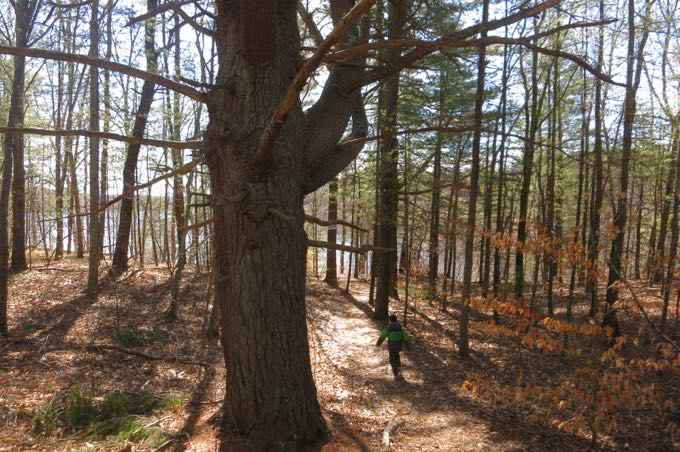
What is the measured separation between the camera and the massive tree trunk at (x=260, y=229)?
11.9ft

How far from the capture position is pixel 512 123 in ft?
55.8

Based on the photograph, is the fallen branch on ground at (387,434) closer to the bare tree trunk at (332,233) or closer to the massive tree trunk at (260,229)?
the massive tree trunk at (260,229)

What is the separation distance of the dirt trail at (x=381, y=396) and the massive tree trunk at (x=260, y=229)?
1.02 m

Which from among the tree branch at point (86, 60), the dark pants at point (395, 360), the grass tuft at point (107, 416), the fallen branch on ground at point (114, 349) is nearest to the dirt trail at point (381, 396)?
the dark pants at point (395, 360)

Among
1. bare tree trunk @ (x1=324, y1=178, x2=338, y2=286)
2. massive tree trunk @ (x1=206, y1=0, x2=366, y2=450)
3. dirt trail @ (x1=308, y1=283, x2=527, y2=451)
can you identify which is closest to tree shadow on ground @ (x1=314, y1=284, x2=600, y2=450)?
dirt trail @ (x1=308, y1=283, x2=527, y2=451)

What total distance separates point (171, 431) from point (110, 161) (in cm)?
1446

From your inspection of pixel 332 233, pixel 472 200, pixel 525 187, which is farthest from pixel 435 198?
pixel 472 200

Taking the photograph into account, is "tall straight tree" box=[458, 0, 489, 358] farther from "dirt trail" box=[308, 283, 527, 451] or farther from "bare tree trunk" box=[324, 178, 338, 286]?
"bare tree trunk" box=[324, 178, 338, 286]

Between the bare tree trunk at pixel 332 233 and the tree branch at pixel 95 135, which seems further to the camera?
the bare tree trunk at pixel 332 233

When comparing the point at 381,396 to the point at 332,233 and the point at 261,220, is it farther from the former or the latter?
the point at 332,233

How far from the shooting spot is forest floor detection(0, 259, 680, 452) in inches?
203

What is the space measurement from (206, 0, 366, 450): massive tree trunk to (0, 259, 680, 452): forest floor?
64cm

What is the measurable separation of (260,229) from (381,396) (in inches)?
220

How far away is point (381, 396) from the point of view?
794 centimetres
